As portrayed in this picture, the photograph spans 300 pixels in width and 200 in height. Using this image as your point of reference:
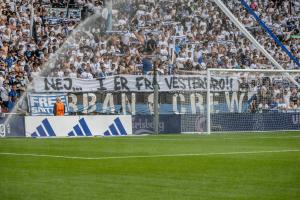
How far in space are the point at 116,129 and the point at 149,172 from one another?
15783 millimetres

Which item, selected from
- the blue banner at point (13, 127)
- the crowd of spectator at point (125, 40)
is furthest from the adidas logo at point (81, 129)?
the crowd of spectator at point (125, 40)

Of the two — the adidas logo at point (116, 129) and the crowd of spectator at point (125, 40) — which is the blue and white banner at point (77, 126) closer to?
the adidas logo at point (116, 129)

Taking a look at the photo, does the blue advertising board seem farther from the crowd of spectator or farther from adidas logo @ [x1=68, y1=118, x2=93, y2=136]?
adidas logo @ [x1=68, y1=118, x2=93, y2=136]

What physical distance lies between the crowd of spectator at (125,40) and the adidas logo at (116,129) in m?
2.71

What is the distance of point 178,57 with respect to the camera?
3603 cm

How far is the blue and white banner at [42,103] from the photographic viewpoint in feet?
97.8

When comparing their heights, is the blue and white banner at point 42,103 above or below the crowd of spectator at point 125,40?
below

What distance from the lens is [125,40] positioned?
35781 millimetres

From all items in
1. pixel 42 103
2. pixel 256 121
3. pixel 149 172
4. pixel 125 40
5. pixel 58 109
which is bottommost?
pixel 256 121

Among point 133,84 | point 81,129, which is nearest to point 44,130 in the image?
point 81,129

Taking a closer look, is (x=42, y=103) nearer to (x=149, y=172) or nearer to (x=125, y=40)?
(x=125, y=40)

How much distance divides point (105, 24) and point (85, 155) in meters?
19.1

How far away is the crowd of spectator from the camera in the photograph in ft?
107

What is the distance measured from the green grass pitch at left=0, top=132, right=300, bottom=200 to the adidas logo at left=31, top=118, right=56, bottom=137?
713cm
